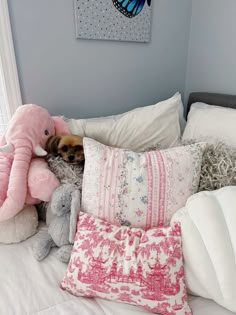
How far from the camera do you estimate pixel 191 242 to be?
68cm

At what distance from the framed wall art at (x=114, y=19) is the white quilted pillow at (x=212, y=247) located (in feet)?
3.29

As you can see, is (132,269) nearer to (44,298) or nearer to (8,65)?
(44,298)

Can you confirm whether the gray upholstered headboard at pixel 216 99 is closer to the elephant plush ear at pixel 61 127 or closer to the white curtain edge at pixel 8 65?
the elephant plush ear at pixel 61 127

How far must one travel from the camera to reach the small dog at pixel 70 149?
3.21 ft

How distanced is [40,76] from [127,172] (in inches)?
30.1

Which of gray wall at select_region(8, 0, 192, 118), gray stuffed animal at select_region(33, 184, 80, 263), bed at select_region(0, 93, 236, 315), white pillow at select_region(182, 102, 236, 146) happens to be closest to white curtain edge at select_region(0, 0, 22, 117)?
gray wall at select_region(8, 0, 192, 118)

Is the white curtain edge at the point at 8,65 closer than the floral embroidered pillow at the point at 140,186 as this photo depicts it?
No

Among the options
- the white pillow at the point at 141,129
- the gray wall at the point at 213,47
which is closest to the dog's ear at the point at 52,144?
the white pillow at the point at 141,129

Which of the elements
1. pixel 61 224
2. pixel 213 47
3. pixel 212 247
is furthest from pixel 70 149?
pixel 213 47

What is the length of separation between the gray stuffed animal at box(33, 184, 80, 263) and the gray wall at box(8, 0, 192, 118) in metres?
0.62

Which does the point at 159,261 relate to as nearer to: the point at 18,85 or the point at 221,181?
the point at 221,181

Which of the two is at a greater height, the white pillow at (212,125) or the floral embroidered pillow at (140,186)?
the white pillow at (212,125)

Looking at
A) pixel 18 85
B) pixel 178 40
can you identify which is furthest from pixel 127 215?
pixel 178 40

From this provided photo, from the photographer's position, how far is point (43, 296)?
27.2 inches
